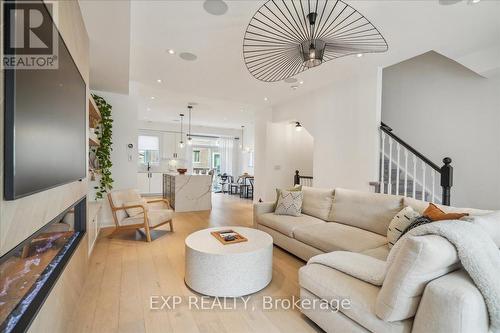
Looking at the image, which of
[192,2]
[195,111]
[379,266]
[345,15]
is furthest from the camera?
[195,111]

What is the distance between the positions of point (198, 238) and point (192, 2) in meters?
2.39

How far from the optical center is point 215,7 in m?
2.39

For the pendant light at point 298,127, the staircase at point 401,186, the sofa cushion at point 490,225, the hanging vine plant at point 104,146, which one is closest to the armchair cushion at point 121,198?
the hanging vine plant at point 104,146

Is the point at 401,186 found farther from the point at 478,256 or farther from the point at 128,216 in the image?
the point at 128,216

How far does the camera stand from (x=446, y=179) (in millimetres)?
3068

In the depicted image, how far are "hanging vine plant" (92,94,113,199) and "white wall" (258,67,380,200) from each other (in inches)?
157

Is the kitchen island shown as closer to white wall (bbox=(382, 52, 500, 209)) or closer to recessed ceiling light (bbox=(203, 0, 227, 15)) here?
recessed ceiling light (bbox=(203, 0, 227, 15))

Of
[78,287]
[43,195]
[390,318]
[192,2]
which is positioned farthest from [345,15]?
[78,287]

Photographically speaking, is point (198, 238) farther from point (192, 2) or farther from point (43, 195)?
point (192, 2)

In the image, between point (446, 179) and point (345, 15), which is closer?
point (345, 15)

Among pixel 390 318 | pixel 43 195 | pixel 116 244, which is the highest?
pixel 43 195

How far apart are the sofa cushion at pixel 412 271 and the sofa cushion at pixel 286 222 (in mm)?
1754

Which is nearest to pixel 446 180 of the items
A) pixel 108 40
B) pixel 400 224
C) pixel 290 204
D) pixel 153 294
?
pixel 400 224

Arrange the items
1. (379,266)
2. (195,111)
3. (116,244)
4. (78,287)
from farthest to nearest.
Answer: (195,111)
(116,244)
(78,287)
(379,266)
